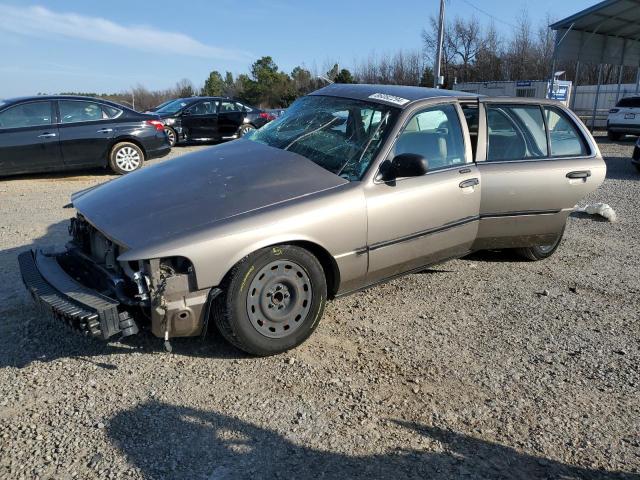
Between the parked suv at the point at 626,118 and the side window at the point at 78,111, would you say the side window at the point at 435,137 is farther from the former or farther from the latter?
the parked suv at the point at 626,118

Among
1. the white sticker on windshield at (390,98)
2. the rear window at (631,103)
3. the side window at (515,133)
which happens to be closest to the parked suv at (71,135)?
the white sticker on windshield at (390,98)

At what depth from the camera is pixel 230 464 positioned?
8.04 ft

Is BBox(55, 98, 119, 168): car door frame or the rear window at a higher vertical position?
the rear window

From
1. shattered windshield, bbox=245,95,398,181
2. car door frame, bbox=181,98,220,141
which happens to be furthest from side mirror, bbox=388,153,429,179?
car door frame, bbox=181,98,220,141

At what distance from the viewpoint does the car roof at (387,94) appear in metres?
4.16

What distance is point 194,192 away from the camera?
3.48m

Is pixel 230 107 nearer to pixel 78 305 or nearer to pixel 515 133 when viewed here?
pixel 515 133

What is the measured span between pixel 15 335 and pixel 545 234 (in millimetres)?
4565

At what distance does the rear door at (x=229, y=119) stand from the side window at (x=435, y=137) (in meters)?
12.2

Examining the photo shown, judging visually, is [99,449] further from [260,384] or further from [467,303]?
[467,303]

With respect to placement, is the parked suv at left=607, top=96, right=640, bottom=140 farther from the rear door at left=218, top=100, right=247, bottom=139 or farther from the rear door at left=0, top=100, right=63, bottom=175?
the rear door at left=0, top=100, right=63, bottom=175

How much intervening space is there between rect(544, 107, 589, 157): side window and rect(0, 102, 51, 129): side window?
27.2 feet

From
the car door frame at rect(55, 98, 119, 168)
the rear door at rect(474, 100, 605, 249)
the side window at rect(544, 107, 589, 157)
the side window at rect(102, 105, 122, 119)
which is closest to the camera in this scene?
the rear door at rect(474, 100, 605, 249)

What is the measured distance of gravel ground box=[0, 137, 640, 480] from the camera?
248 cm
